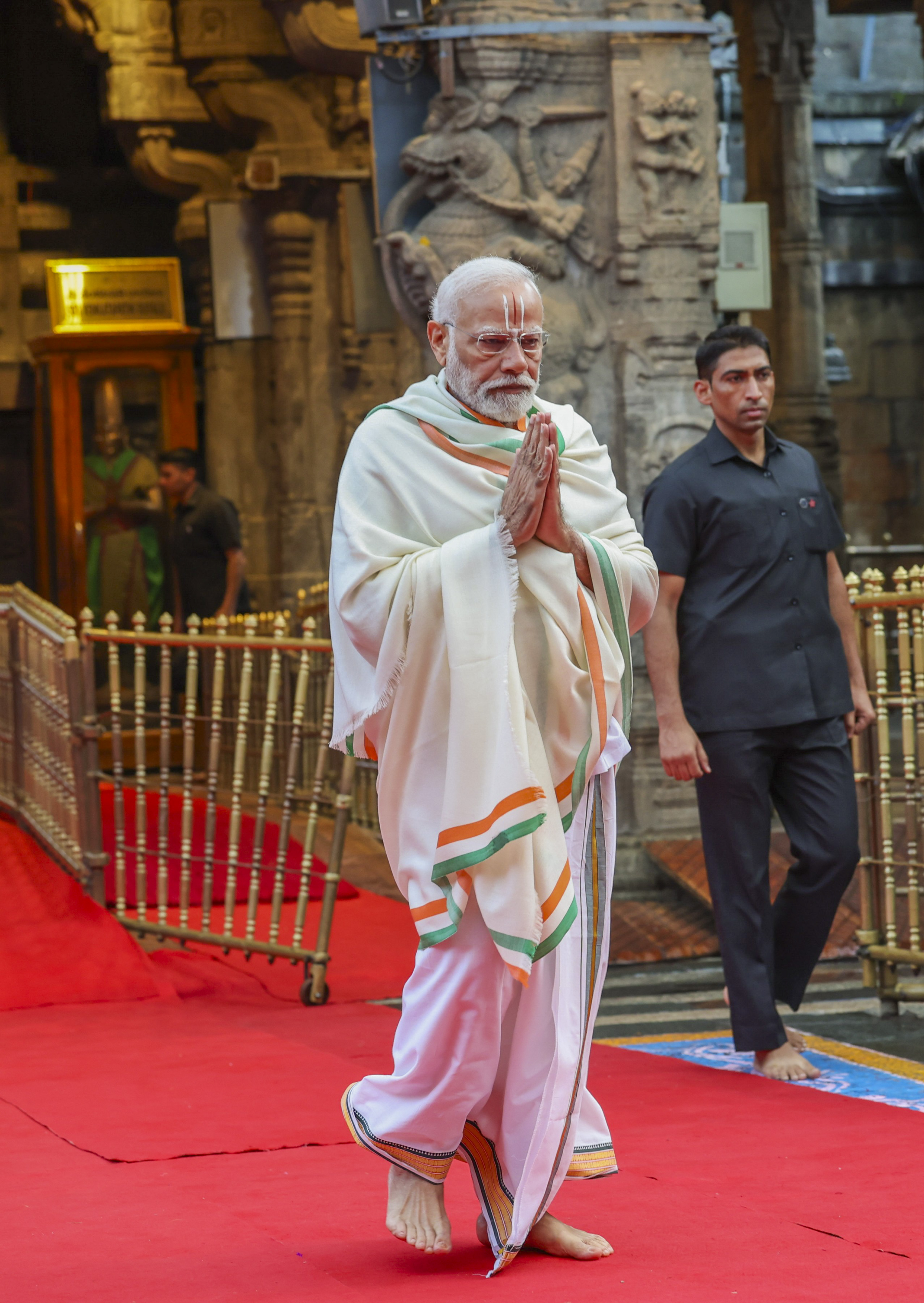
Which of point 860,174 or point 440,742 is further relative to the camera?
point 860,174

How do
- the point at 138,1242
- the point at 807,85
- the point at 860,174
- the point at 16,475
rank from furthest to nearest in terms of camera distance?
the point at 860,174 < the point at 16,475 < the point at 807,85 < the point at 138,1242

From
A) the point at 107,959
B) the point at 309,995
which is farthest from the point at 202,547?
the point at 309,995

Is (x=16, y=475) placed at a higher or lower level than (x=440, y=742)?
higher

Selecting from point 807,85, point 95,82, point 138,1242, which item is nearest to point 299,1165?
point 138,1242

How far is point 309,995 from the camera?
19.9ft

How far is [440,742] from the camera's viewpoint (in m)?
3.21

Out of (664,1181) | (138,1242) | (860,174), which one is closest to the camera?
(138,1242)

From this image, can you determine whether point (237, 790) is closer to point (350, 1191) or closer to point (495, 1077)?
point (350, 1191)

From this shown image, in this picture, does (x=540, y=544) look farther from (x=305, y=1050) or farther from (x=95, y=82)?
(x=95, y=82)

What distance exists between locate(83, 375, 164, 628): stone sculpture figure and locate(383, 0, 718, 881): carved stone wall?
610 centimetres

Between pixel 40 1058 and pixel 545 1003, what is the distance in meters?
2.51

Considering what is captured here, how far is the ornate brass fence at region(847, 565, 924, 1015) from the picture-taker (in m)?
5.45

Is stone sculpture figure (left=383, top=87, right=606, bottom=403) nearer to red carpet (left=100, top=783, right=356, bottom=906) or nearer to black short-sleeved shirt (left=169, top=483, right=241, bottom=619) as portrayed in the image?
red carpet (left=100, top=783, right=356, bottom=906)

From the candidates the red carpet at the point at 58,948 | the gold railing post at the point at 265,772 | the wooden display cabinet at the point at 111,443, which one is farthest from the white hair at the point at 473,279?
the wooden display cabinet at the point at 111,443
